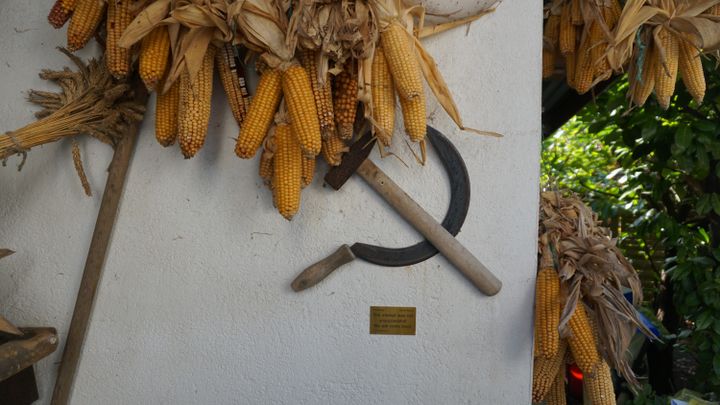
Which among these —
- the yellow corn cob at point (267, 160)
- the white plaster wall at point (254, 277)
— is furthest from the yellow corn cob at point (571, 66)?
the yellow corn cob at point (267, 160)

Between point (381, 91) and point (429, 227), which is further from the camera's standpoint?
point (429, 227)

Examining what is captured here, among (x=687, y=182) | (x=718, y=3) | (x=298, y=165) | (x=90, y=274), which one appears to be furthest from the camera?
(x=687, y=182)

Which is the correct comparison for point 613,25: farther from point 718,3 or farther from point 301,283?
point 301,283

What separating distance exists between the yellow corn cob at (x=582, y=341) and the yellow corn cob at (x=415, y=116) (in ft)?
3.56

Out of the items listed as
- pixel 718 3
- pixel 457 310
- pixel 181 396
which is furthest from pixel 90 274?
pixel 718 3

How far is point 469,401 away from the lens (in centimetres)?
287

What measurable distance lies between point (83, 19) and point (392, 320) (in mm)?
1760

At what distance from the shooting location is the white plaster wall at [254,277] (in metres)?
2.86

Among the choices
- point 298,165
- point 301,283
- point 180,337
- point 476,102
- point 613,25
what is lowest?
point 180,337

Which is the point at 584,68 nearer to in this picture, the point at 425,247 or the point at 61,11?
the point at 425,247

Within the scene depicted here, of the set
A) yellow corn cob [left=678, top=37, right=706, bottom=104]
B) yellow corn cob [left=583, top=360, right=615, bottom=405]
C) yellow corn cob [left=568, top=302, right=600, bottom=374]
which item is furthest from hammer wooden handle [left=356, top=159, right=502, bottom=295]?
yellow corn cob [left=678, top=37, right=706, bottom=104]

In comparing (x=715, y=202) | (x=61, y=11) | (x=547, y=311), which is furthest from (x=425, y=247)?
(x=715, y=202)

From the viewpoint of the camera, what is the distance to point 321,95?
2465 millimetres

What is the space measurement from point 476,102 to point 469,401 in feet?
4.36
